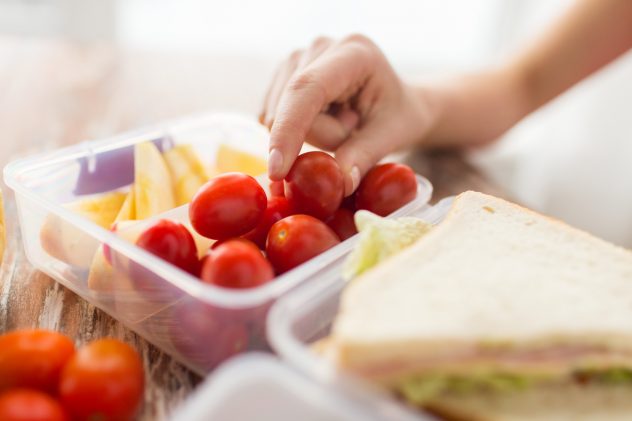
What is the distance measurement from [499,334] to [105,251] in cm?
53

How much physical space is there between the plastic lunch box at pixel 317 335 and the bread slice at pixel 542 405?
0.03m

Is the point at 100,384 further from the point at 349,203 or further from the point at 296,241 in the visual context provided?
the point at 349,203

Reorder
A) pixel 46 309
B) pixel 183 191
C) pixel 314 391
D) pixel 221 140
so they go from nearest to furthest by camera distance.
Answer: pixel 314 391, pixel 46 309, pixel 183 191, pixel 221 140

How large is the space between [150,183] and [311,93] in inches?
12.5

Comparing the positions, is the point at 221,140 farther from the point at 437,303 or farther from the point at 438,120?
the point at 437,303

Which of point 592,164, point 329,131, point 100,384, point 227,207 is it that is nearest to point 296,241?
point 227,207

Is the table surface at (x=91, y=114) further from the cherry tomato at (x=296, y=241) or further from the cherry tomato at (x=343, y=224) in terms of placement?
the cherry tomato at (x=343, y=224)

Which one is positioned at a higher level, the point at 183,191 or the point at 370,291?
the point at 370,291

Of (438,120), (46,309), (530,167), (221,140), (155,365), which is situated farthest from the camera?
(530,167)

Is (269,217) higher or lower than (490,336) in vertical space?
lower

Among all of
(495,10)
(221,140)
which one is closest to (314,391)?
(221,140)

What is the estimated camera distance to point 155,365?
0.91 m

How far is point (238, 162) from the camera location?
50.6 inches

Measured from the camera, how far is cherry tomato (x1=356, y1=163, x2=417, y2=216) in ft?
3.75
